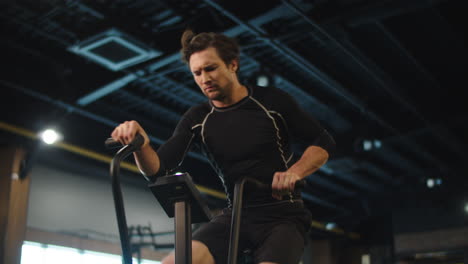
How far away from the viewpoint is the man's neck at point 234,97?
2139mm

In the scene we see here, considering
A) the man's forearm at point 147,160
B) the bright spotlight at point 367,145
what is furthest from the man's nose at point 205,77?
the bright spotlight at point 367,145

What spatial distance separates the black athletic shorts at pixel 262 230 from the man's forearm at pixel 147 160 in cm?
28

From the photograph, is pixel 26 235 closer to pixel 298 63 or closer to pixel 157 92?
pixel 157 92

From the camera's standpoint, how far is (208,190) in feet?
30.3

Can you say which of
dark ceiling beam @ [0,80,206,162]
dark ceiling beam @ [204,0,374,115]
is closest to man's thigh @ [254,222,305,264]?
dark ceiling beam @ [204,0,374,115]

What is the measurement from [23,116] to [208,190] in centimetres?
341

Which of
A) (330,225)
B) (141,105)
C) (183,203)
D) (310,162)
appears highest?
(141,105)

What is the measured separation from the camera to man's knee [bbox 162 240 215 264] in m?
1.93

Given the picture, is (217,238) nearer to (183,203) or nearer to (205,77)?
(183,203)

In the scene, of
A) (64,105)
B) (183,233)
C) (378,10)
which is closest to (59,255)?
(64,105)

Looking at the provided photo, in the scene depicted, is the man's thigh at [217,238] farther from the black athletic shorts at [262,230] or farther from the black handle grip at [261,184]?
the black handle grip at [261,184]

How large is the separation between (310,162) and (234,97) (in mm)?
388

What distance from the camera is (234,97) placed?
84.4 inches

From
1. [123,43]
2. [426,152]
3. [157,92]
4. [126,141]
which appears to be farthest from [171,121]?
[126,141]
